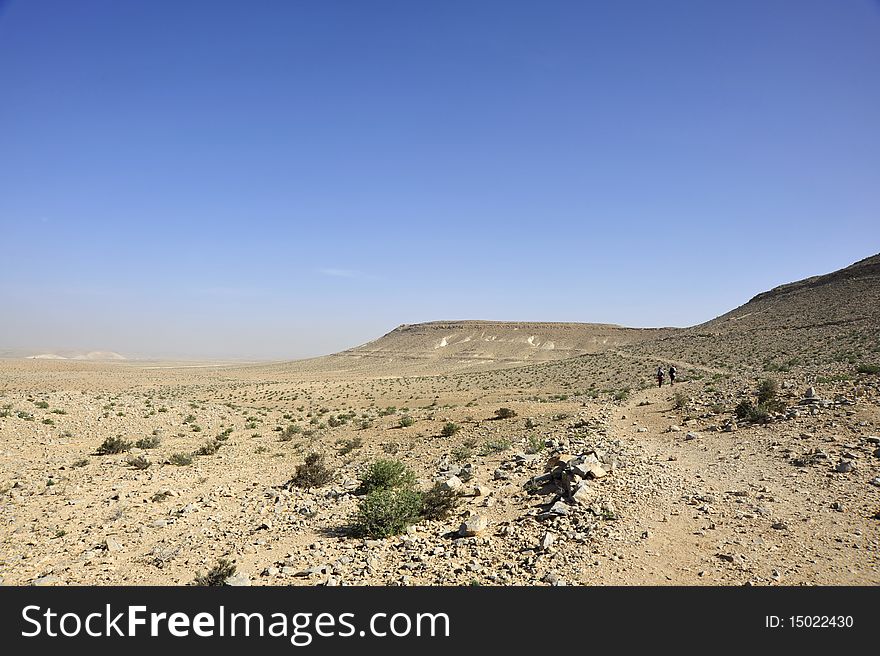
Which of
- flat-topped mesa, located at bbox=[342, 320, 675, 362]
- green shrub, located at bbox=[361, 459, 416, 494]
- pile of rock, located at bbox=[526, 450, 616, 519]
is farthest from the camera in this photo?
flat-topped mesa, located at bbox=[342, 320, 675, 362]

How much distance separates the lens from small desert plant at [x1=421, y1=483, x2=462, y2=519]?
8727 millimetres

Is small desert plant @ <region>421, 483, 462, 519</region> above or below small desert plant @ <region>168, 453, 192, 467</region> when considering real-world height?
above

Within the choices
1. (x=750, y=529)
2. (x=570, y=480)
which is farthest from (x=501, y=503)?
(x=750, y=529)

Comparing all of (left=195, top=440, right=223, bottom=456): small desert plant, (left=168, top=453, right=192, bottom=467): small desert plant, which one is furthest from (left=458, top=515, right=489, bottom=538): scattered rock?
(left=195, top=440, right=223, bottom=456): small desert plant

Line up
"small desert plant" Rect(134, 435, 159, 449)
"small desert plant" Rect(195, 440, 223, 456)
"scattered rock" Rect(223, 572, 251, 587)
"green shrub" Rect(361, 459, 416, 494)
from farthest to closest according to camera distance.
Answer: "small desert plant" Rect(134, 435, 159, 449) → "small desert plant" Rect(195, 440, 223, 456) → "green shrub" Rect(361, 459, 416, 494) → "scattered rock" Rect(223, 572, 251, 587)

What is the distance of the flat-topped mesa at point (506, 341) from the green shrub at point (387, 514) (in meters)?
79.9

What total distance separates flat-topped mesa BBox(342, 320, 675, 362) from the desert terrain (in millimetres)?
69786

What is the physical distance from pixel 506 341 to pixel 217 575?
97827mm

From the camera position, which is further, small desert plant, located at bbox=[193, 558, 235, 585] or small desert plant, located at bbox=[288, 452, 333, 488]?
small desert plant, located at bbox=[288, 452, 333, 488]

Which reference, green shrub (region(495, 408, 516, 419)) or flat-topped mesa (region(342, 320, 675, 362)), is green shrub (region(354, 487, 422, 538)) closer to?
green shrub (region(495, 408, 516, 419))
